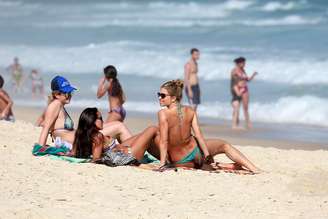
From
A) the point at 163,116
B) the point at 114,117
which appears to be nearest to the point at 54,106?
the point at 163,116

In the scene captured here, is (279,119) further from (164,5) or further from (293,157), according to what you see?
(164,5)

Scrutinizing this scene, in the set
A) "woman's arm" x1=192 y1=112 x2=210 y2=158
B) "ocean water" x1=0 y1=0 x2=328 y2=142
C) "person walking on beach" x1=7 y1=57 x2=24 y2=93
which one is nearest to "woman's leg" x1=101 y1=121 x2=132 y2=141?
"woman's arm" x1=192 y1=112 x2=210 y2=158

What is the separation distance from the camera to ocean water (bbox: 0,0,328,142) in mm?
21719

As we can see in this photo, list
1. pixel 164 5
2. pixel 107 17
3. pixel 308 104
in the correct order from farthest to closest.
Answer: pixel 164 5 → pixel 107 17 → pixel 308 104

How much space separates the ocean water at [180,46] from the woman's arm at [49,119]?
29.1 ft

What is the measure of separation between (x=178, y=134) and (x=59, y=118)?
129 cm

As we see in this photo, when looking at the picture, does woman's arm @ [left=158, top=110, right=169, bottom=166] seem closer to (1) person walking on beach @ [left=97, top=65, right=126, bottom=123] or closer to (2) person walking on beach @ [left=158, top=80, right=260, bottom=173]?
(2) person walking on beach @ [left=158, top=80, right=260, bottom=173]

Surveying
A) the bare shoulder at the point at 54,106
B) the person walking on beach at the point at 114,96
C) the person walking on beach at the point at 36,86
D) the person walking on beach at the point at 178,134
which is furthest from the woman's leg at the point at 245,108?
the bare shoulder at the point at 54,106

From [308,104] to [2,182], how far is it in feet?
40.4

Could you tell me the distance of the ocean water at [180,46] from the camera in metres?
21.7

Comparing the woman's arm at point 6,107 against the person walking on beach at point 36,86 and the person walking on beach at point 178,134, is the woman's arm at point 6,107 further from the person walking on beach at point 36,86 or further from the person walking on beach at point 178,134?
the person walking on beach at point 36,86

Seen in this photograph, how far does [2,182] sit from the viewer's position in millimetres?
8875

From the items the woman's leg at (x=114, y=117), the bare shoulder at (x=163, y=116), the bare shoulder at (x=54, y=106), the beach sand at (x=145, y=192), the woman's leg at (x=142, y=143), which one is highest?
the bare shoulder at (x=54, y=106)

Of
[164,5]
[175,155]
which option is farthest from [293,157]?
[164,5]
